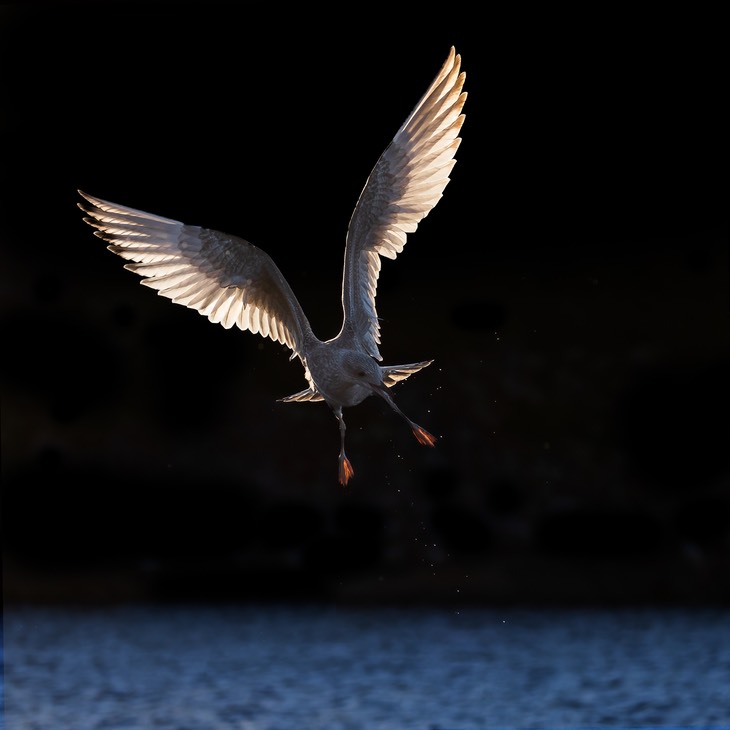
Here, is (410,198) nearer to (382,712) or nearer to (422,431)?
(422,431)

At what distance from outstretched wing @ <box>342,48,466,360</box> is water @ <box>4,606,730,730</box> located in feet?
32.0

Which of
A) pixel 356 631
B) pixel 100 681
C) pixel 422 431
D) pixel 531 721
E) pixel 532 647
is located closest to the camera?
pixel 422 431

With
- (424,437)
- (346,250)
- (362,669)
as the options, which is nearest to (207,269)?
(346,250)

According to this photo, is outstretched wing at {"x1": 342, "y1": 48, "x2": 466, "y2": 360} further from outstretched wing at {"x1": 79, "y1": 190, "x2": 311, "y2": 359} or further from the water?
the water

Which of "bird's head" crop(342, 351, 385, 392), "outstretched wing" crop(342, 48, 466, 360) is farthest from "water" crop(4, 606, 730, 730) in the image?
"bird's head" crop(342, 351, 385, 392)

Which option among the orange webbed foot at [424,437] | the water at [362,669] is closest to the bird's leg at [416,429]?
the orange webbed foot at [424,437]

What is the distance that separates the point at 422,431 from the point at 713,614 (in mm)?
21230

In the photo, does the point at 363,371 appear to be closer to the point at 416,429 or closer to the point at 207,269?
the point at 416,429

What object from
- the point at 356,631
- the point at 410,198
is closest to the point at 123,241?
the point at 410,198

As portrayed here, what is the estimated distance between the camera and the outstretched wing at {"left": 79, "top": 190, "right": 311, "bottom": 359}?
4371 millimetres

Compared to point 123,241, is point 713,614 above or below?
below

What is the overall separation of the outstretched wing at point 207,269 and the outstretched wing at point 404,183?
294mm

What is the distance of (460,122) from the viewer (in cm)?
444

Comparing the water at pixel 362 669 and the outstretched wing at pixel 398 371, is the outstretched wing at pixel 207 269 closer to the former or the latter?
the outstretched wing at pixel 398 371
